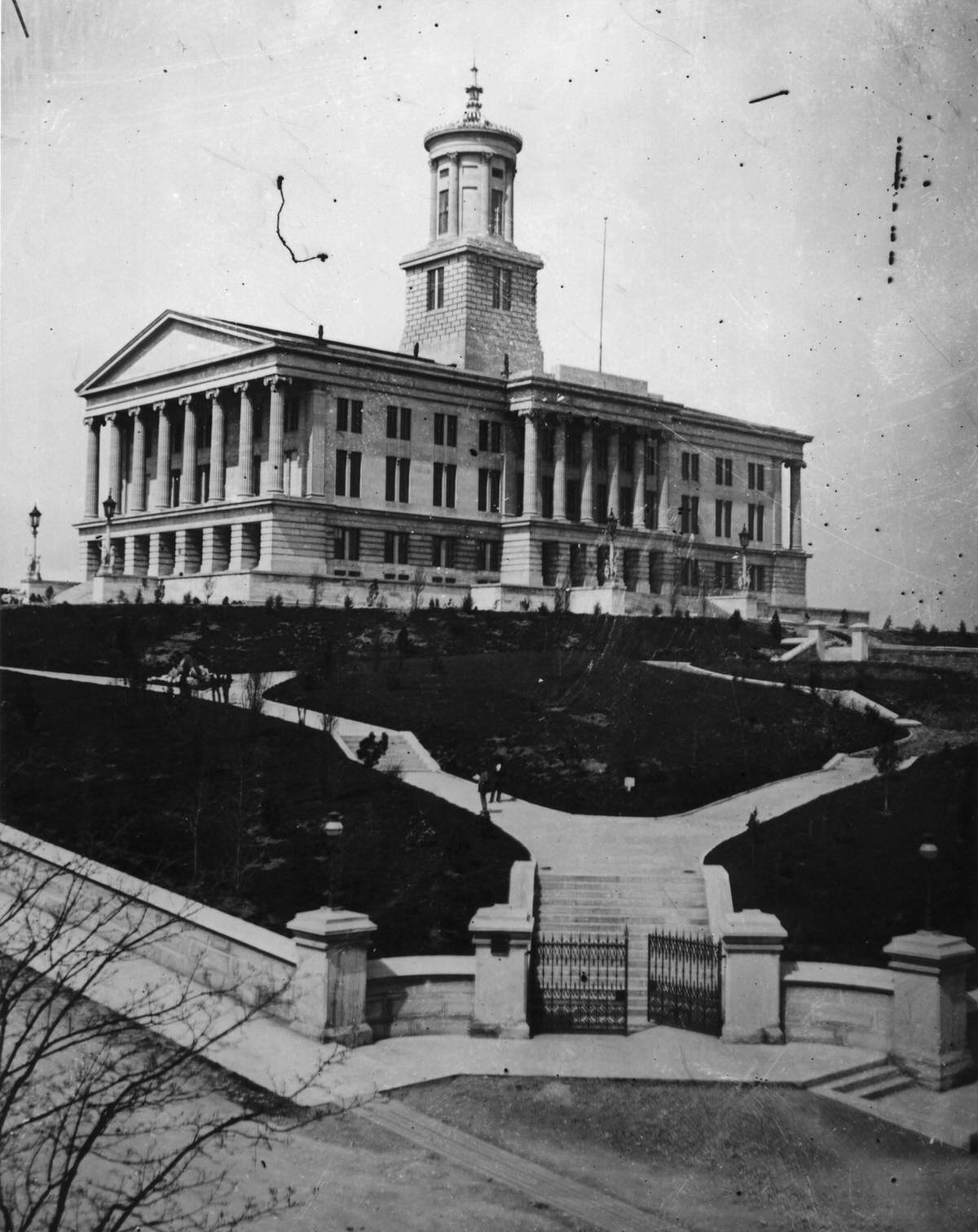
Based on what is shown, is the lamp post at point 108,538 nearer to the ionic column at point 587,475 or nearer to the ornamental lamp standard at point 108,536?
the ornamental lamp standard at point 108,536

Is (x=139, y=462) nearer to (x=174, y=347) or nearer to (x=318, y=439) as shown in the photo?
(x=174, y=347)

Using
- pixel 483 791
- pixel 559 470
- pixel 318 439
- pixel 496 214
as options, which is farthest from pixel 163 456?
pixel 483 791

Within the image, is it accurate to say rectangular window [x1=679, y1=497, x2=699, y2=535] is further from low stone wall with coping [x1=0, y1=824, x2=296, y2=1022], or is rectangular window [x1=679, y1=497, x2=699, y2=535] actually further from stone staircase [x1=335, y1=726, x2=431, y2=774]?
low stone wall with coping [x1=0, y1=824, x2=296, y2=1022]

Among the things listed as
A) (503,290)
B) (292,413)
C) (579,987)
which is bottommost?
(579,987)

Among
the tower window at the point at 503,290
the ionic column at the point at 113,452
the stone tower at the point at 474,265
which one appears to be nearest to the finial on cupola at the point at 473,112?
the stone tower at the point at 474,265

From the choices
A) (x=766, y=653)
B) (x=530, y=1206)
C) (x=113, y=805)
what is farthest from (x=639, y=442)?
(x=530, y=1206)

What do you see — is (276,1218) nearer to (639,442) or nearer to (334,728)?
(334,728)
